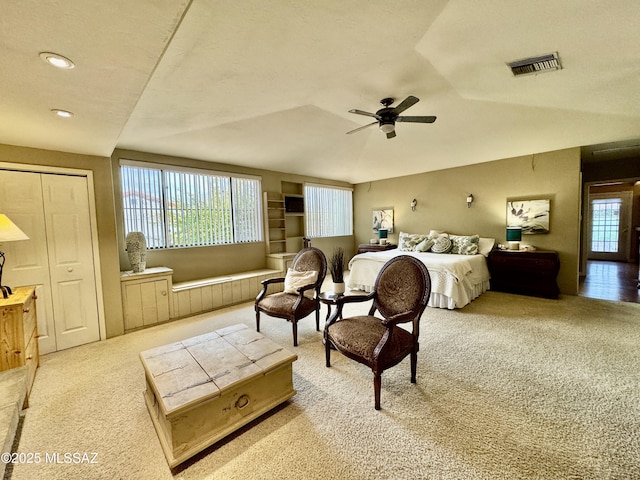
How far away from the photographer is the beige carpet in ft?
4.90

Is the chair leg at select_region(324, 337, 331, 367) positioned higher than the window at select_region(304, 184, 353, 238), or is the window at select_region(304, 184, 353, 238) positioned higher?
the window at select_region(304, 184, 353, 238)

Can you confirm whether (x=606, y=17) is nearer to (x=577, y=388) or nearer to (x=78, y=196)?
(x=577, y=388)

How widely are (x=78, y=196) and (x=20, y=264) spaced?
916mm

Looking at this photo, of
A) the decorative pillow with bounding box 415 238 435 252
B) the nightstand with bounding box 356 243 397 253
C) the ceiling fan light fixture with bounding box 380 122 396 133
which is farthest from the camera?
the nightstand with bounding box 356 243 397 253

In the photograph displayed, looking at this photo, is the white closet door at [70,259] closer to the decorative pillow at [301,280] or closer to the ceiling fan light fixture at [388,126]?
the decorative pillow at [301,280]

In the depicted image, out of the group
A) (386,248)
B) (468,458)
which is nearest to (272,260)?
(386,248)

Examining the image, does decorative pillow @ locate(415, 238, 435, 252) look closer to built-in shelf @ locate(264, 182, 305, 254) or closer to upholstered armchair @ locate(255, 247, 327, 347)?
built-in shelf @ locate(264, 182, 305, 254)

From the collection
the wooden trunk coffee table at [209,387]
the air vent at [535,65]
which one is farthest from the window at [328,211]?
the wooden trunk coffee table at [209,387]

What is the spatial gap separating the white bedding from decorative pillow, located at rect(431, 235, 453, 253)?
0.18 m

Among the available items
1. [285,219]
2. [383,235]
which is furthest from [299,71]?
[383,235]

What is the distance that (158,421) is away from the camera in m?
1.77

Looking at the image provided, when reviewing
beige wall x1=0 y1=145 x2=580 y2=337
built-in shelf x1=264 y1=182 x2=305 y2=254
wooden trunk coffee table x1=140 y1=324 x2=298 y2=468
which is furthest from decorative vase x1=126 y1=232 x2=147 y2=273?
built-in shelf x1=264 y1=182 x2=305 y2=254

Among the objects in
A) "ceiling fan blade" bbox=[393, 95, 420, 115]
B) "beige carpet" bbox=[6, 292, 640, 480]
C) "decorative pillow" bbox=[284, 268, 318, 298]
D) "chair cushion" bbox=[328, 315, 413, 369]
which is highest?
"ceiling fan blade" bbox=[393, 95, 420, 115]

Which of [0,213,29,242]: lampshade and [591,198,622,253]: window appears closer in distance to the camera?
[0,213,29,242]: lampshade
